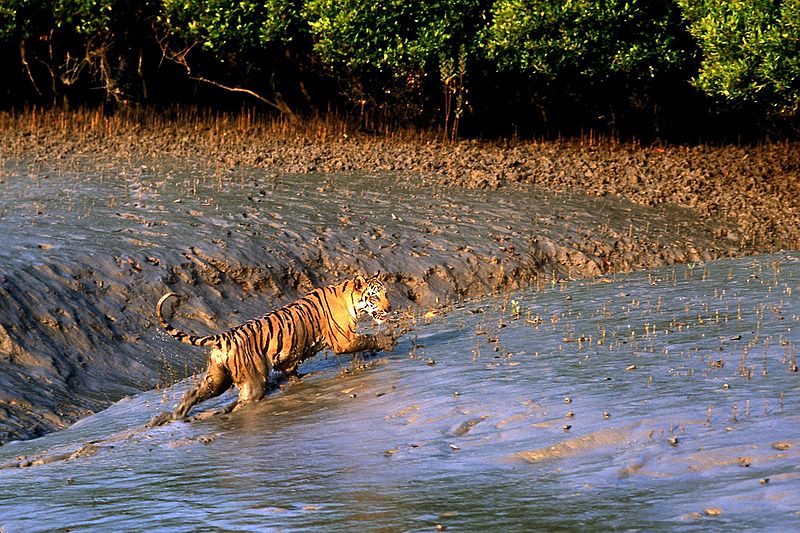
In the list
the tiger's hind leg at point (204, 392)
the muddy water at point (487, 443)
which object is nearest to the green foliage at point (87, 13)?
the muddy water at point (487, 443)

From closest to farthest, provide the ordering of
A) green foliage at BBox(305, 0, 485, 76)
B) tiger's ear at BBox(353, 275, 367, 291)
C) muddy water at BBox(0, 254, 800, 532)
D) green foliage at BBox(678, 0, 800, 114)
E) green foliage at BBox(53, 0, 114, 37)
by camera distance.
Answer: muddy water at BBox(0, 254, 800, 532)
tiger's ear at BBox(353, 275, 367, 291)
green foliage at BBox(678, 0, 800, 114)
green foliage at BBox(305, 0, 485, 76)
green foliage at BBox(53, 0, 114, 37)

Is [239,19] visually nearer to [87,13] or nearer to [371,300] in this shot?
[87,13]

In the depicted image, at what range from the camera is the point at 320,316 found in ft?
40.3

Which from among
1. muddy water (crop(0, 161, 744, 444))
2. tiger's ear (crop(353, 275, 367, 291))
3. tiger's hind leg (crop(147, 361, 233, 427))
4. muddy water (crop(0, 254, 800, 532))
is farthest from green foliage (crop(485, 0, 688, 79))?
tiger's hind leg (crop(147, 361, 233, 427))

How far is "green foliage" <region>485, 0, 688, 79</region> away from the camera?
25.5m

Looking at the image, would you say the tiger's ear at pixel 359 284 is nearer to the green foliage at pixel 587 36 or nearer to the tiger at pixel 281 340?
the tiger at pixel 281 340

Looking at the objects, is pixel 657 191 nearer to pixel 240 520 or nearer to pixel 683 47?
pixel 683 47

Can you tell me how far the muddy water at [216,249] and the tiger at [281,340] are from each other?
2258 mm

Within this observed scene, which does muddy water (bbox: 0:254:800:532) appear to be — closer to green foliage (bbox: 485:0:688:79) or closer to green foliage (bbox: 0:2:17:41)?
green foliage (bbox: 485:0:688:79)

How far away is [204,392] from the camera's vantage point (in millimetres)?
11648

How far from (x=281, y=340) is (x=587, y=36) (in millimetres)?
15767

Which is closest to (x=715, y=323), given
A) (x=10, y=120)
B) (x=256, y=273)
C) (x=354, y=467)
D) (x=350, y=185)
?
(x=354, y=467)

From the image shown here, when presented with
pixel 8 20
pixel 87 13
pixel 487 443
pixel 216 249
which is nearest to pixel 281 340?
pixel 487 443

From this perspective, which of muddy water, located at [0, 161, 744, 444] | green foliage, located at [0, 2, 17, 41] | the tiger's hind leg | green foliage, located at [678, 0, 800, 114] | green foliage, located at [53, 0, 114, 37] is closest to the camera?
the tiger's hind leg
